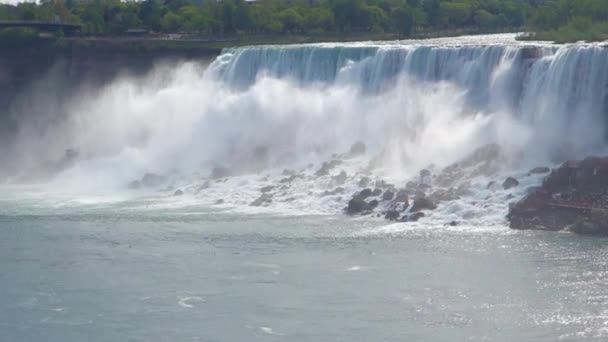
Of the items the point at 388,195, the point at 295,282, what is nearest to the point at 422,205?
the point at 388,195

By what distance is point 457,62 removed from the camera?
33.8 m

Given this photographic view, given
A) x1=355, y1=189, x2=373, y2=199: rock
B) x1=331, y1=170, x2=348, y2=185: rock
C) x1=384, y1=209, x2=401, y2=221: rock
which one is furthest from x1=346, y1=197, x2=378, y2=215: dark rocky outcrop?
x1=331, y1=170, x2=348, y2=185: rock

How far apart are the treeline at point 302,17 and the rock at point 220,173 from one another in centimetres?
1495

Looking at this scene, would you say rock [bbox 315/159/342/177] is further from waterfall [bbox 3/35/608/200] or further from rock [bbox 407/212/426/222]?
rock [bbox 407/212/426/222]

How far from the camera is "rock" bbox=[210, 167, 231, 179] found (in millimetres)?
34188

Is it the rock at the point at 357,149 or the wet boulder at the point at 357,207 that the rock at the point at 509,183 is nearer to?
the wet boulder at the point at 357,207

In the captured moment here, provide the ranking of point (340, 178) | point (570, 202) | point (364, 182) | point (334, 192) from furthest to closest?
point (340, 178) < point (364, 182) < point (334, 192) < point (570, 202)

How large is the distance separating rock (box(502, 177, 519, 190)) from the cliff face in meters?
16.8

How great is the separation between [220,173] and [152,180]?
1816mm

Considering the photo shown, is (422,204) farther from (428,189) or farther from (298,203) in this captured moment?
(298,203)

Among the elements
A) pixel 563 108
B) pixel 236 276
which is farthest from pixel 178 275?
pixel 563 108

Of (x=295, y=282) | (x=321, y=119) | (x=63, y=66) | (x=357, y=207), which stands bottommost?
(x=357, y=207)

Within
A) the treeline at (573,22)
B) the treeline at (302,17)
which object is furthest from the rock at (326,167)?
the treeline at (302,17)

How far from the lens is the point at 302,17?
51.6 metres
